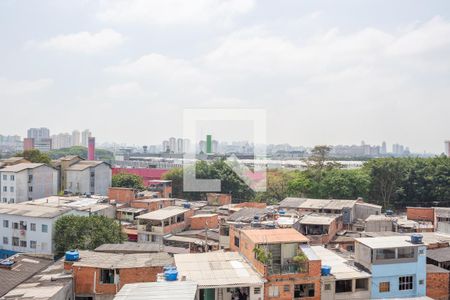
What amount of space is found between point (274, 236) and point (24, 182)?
2060 cm

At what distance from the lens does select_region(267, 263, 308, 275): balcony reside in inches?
420

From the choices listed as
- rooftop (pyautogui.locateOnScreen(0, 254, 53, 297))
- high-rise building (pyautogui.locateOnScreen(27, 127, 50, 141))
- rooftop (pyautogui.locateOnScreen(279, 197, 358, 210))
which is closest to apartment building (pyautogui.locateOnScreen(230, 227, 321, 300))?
rooftop (pyautogui.locateOnScreen(0, 254, 53, 297))

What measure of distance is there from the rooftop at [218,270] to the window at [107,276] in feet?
5.64

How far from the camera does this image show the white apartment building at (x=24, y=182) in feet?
87.0

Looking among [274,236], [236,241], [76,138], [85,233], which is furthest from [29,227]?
[76,138]

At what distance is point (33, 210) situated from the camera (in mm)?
18656

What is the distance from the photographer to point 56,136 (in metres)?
112

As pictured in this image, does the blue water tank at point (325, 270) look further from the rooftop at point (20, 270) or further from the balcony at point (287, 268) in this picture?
the rooftop at point (20, 270)

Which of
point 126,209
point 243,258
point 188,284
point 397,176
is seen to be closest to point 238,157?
point 397,176

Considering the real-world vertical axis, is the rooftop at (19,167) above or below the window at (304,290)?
above

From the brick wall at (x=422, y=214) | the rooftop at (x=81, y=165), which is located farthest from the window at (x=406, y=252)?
the rooftop at (x=81, y=165)

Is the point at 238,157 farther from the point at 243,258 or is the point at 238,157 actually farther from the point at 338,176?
the point at 243,258

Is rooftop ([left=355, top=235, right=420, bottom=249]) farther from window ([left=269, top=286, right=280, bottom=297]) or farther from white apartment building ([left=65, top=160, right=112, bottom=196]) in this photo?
white apartment building ([left=65, top=160, right=112, bottom=196])

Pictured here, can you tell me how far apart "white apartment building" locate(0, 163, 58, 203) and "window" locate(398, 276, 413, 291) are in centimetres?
2293
